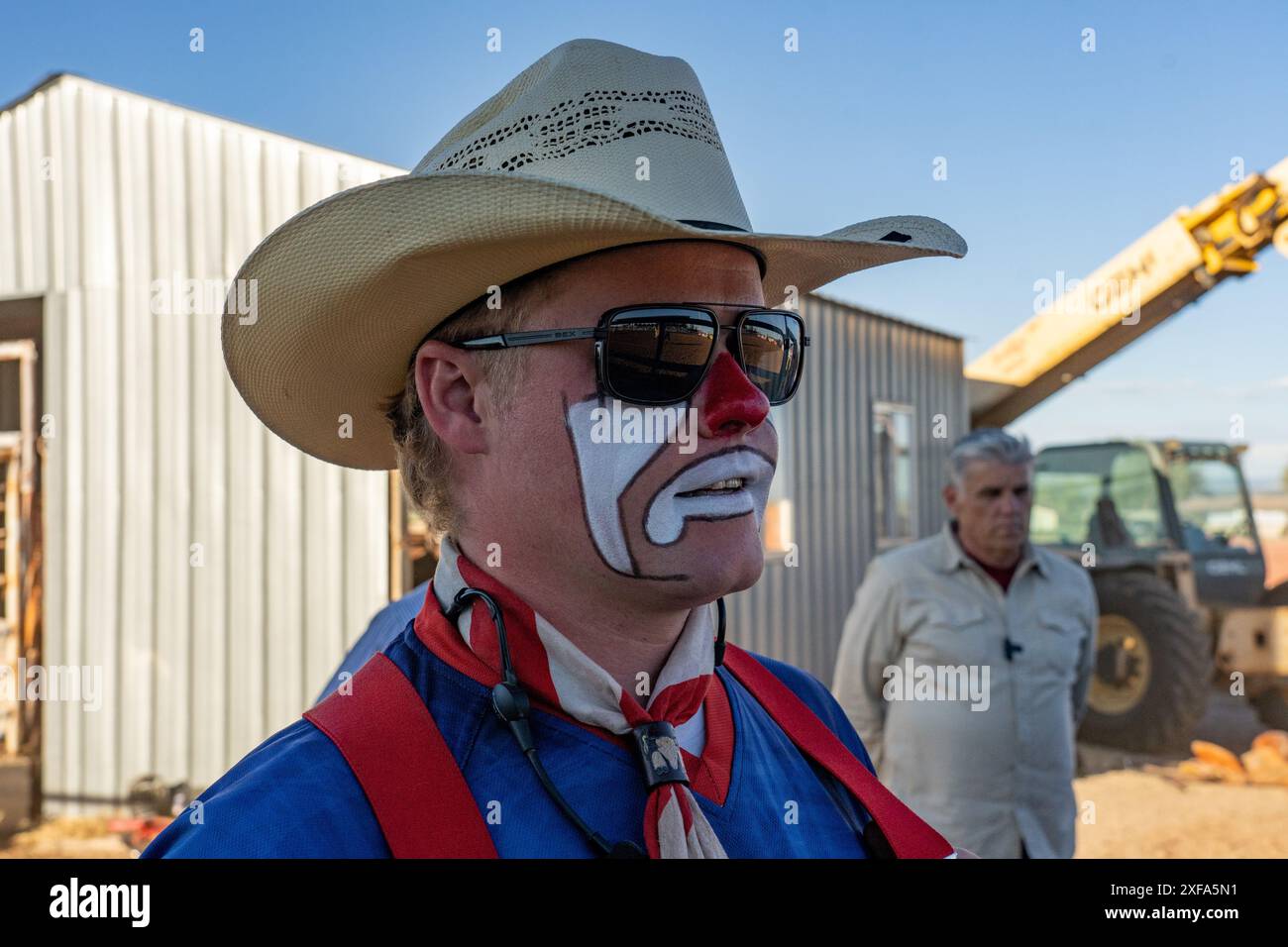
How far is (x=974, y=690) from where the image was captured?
3516 mm

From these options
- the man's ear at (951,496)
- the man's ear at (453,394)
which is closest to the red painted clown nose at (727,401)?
the man's ear at (453,394)

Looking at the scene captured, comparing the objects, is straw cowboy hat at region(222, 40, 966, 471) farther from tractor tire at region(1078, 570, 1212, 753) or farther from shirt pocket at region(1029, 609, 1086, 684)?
tractor tire at region(1078, 570, 1212, 753)

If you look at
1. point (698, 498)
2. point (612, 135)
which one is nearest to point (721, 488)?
point (698, 498)

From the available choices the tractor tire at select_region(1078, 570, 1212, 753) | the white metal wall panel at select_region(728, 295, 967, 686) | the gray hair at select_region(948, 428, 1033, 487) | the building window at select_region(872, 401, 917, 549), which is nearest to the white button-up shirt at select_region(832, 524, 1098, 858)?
the gray hair at select_region(948, 428, 1033, 487)

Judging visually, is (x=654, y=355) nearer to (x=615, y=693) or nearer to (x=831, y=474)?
(x=615, y=693)

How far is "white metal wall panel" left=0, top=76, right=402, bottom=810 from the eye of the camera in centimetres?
644

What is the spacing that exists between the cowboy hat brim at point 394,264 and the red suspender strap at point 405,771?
0.54 m

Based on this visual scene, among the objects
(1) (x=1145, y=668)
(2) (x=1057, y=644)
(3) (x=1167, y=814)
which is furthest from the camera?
(1) (x=1145, y=668)

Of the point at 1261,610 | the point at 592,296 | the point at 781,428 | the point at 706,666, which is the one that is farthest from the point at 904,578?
the point at 1261,610

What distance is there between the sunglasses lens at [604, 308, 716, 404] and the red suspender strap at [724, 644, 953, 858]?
0.59 metres

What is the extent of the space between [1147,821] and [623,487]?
7.46 meters

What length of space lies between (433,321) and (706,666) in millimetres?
636
